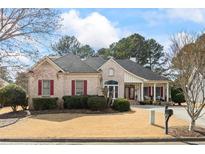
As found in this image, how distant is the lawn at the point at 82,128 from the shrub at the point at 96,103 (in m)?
3.53

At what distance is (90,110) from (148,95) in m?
8.61

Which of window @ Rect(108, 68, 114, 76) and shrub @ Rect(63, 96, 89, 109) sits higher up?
window @ Rect(108, 68, 114, 76)

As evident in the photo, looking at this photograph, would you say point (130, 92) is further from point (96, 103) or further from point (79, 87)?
point (96, 103)

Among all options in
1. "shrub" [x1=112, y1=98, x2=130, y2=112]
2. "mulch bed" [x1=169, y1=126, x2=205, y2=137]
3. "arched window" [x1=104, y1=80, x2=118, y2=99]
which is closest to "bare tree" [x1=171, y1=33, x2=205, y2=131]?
"mulch bed" [x1=169, y1=126, x2=205, y2=137]

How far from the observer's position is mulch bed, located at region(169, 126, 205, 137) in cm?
1493

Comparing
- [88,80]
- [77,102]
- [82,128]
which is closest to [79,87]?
[88,80]

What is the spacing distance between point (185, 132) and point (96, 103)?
10.1 meters

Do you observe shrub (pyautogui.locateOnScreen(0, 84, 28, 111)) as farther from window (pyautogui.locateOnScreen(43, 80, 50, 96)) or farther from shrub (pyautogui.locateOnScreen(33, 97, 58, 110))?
window (pyautogui.locateOnScreen(43, 80, 50, 96))

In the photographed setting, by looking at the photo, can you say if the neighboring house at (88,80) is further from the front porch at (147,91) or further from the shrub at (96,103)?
the shrub at (96,103)

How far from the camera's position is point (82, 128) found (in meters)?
17.1

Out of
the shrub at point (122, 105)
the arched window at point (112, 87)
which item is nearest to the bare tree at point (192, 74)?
the shrub at point (122, 105)

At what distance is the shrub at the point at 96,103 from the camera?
24859mm

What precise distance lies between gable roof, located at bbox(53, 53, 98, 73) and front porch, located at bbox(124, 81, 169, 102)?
4296 mm
